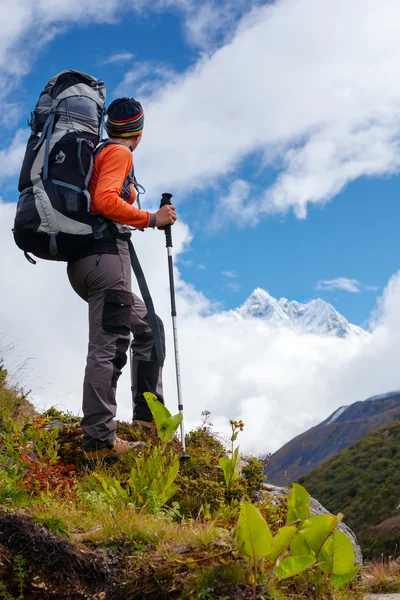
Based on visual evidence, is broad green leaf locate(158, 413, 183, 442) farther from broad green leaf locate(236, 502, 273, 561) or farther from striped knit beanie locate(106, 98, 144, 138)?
striped knit beanie locate(106, 98, 144, 138)

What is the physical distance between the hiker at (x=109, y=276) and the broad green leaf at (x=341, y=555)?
291 cm

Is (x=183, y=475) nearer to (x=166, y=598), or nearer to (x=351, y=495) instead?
(x=166, y=598)

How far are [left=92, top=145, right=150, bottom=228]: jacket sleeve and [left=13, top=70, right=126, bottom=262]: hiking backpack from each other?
0.10 m

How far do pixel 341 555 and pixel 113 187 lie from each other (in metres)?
3.75

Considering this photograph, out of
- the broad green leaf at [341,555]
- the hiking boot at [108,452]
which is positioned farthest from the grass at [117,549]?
the hiking boot at [108,452]

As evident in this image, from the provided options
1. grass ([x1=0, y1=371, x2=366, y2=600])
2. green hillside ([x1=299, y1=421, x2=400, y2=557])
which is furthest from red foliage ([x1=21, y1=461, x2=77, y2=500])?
green hillside ([x1=299, y1=421, x2=400, y2=557])

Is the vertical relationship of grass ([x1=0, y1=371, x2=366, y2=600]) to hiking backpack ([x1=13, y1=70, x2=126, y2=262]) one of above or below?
below

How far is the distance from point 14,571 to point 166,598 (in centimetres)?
75

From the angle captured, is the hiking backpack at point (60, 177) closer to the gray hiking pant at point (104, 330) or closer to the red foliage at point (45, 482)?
the gray hiking pant at point (104, 330)

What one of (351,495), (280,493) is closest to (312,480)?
(351,495)

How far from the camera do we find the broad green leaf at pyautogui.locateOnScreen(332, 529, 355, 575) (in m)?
3.36

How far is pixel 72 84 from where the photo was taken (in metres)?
6.23

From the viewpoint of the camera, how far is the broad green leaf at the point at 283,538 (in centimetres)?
309

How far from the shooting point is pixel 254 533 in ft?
9.87
